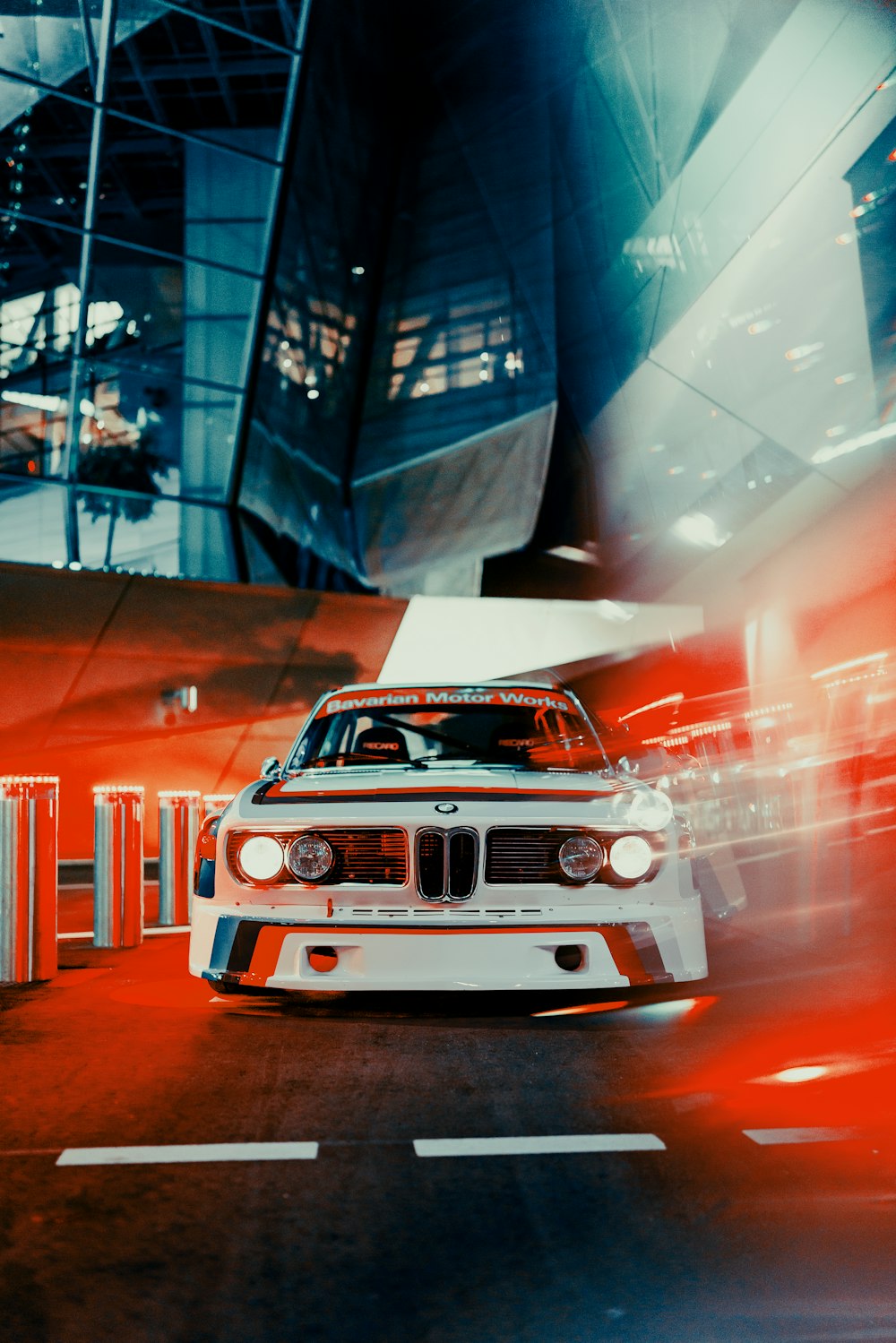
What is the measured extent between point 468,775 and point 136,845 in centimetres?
327

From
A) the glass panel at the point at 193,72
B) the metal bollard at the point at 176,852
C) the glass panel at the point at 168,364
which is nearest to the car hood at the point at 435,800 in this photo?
the metal bollard at the point at 176,852

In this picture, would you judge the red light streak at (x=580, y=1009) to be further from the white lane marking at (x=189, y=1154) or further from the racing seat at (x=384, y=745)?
the white lane marking at (x=189, y=1154)

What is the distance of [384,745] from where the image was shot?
6.34 meters

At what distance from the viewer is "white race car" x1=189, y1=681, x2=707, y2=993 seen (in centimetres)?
462

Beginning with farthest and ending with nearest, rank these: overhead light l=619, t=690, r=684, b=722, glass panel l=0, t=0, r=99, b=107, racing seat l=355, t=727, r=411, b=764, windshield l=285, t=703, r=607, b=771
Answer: overhead light l=619, t=690, r=684, b=722 → glass panel l=0, t=0, r=99, b=107 → racing seat l=355, t=727, r=411, b=764 → windshield l=285, t=703, r=607, b=771

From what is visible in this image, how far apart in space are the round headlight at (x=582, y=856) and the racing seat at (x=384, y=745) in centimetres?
145

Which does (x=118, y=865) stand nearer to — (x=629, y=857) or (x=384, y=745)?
(x=384, y=745)

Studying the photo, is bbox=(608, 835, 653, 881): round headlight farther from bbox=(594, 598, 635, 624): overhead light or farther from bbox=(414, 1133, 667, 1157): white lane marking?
bbox=(594, 598, 635, 624): overhead light

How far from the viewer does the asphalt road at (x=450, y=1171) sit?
244 centimetres

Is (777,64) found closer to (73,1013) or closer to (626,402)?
(626,402)

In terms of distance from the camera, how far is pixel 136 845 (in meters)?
7.74

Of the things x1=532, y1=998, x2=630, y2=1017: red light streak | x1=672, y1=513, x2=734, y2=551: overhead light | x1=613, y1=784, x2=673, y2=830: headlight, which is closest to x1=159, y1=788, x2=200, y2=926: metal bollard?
x1=532, y1=998, x2=630, y2=1017: red light streak

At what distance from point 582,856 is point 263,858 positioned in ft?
4.18

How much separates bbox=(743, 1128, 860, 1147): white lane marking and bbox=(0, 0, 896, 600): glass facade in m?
14.0
